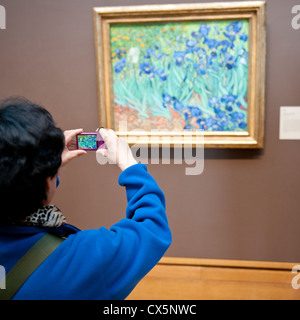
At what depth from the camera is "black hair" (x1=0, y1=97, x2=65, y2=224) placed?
608 millimetres

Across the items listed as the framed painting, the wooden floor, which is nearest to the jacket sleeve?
the framed painting

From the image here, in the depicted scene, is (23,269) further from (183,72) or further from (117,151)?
(183,72)

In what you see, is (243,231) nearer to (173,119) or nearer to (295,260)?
(295,260)

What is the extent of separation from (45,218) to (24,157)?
0.50 ft

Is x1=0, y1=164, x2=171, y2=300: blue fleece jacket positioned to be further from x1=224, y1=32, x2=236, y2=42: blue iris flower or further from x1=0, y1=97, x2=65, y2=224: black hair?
x1=224, y1=32, x2=236, y2=42: blue iris flower

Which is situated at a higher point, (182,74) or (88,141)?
(182,74)

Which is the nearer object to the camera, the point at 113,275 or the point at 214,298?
the point at 113,275

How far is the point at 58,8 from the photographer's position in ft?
→ 5.78

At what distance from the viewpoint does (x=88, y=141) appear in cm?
103

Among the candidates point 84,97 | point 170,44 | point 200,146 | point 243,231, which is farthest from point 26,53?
point 243,231

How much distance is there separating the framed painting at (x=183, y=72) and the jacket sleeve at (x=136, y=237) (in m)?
1.00

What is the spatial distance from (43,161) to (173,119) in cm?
121

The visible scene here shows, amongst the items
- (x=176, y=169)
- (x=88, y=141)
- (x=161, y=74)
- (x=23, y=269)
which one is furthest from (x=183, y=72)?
(x=23, y=269)

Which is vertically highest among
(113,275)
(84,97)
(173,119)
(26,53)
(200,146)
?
(26,53)
